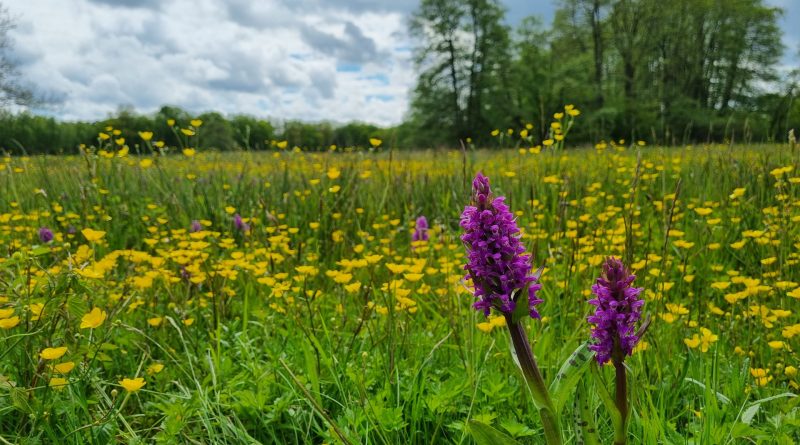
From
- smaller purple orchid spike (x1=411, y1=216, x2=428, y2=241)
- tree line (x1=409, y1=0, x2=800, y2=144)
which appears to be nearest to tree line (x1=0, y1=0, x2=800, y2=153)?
tree line (x1=409, y1=0, x2=800, y2=144)

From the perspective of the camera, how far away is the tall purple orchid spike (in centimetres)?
101

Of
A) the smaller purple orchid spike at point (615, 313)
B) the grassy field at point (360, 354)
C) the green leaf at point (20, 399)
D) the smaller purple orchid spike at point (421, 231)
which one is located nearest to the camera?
the smaller purple orchid spike at point (615, 313)

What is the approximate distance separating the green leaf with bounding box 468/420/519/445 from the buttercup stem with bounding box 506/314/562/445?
0.08 m

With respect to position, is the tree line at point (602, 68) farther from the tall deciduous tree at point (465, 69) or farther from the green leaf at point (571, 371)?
the green leaf at point (571, 371)

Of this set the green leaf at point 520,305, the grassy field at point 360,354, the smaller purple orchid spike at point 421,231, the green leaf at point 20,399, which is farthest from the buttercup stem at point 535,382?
the smaller purple orchid spike at point 421,231

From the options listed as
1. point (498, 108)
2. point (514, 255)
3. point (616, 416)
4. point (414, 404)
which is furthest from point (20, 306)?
point (498, 108)

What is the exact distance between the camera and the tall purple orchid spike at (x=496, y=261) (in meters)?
1.01

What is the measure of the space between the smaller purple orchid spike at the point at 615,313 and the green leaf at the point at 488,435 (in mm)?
258

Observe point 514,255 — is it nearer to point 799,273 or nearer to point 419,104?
point 799,273

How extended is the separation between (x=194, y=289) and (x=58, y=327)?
990 mm

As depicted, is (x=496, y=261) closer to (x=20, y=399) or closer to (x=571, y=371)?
Answer: (x=571, y=371)

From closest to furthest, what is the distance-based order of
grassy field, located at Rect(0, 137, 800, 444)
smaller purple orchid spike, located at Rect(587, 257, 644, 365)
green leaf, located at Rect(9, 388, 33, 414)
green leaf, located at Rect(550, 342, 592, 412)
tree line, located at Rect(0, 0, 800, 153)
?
1. smaller purple orchid spike, located at Rect(587, 257, 644, 365)
2. green leaf, located at Rect(550, 342, 592, 412)
3. green leaf, located at Rect(9, 388, 33, 414)
4. grassy field, located at Rect(0, 137, 800, 444)
5. tree line, located at Rect(0, 0, 800, 153)

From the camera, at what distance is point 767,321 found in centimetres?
215

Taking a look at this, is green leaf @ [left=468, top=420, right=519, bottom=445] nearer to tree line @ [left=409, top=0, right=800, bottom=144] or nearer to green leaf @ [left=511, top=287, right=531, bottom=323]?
green leaf @ [left=511, top=287, right=531, bottom=323]
